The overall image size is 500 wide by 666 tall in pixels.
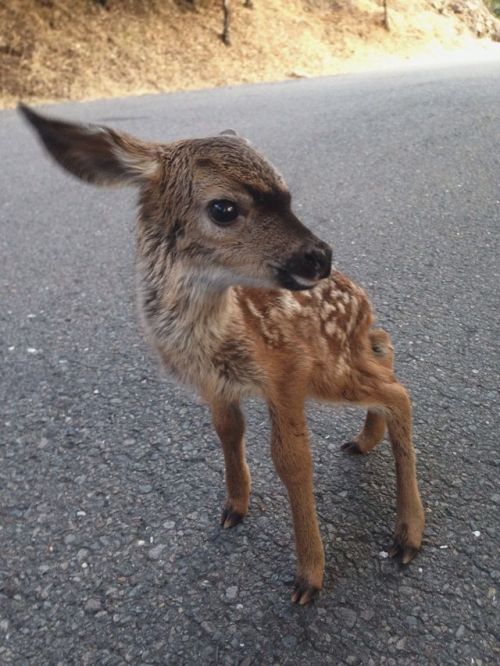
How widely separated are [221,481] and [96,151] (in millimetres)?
1573

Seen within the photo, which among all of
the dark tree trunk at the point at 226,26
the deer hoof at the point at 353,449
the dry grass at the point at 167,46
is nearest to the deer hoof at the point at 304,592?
the deer hoof at the point at 353,449

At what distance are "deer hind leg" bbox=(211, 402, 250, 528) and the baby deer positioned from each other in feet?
0.08

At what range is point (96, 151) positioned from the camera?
232 cm

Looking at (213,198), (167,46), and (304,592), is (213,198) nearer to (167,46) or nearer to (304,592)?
(304,592)

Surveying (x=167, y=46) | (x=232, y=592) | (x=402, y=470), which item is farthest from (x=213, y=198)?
(x=167, y=46)

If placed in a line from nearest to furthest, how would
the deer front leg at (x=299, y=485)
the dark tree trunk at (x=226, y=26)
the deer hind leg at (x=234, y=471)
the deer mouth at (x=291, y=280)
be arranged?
the deer mouth at (x=291, y=280) → the deer front leg at (x=299, y=485) → the deer hind leg at (x=234, y=471) → the dark tree trunk at (x=226, y=26)

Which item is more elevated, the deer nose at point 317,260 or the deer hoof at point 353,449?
the deer nose at point 317,260

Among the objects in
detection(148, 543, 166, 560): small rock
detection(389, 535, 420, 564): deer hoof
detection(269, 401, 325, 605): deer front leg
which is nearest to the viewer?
detection(269, 401, 325, 605): deer front leg

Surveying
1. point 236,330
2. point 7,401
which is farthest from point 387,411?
point 7,401

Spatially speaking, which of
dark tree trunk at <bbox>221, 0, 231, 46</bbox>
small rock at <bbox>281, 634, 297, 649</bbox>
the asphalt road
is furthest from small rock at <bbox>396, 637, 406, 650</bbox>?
dark tree trunk at <bbox>221, 0, 231, 46</bbox>

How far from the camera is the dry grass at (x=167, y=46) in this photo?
18.4 meters

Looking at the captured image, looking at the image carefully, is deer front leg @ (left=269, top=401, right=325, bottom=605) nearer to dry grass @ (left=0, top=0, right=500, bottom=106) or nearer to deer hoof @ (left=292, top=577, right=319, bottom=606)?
deer hoof @ (left=292, top=577, right=319, bottom=606)

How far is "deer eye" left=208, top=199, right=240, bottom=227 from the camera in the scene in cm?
227

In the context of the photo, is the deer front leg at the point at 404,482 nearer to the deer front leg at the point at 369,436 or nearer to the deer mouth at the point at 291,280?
the deer front leg at the point at 369,436
